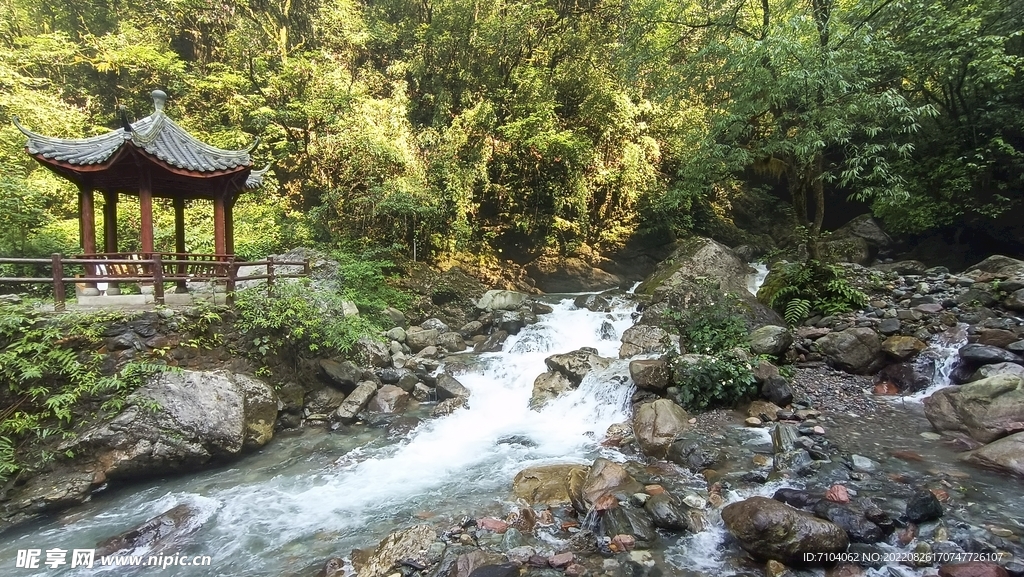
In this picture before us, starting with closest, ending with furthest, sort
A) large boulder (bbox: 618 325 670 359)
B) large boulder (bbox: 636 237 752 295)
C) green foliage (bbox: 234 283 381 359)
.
Answer: green foliage (bbox: 234 283 381 359)
large boulder (bbox: 618 325 670 359)
large boulder (bbox: 636 237 752 295)

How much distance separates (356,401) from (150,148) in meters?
5.87

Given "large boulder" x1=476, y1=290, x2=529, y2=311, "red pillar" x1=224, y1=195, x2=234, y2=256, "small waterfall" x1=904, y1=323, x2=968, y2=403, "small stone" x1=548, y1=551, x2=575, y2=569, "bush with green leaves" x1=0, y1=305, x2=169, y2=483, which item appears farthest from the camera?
"large boulder" x1=476, y1=290, x2=529, y2=311

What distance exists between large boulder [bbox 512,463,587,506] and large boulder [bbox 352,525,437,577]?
144cm

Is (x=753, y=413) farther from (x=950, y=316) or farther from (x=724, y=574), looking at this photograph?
(x=950, y=316)

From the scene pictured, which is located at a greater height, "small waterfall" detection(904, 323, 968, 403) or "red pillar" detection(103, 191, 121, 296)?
"red pillar" detection(103, 191, 121, 296)

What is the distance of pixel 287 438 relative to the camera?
820 cm

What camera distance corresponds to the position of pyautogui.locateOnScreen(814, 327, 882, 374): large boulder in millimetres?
8445

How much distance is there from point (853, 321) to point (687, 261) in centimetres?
565

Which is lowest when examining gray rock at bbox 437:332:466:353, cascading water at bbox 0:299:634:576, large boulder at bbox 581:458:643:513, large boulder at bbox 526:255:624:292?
cascading water at bbox 0:299:634:576

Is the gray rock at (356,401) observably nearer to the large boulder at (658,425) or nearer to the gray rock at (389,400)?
the gray rock at (389,400)

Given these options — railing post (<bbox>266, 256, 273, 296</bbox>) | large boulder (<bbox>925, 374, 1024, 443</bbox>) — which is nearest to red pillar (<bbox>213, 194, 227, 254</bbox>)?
railing post (<bbox>266, 256, 273, 296</bbox>)

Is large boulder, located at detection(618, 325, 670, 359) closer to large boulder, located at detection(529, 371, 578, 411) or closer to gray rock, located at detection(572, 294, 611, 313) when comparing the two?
large boulder, located at detection(529, 371, 578, 411)

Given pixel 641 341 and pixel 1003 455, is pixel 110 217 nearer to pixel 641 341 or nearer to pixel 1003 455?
pixel 641 341

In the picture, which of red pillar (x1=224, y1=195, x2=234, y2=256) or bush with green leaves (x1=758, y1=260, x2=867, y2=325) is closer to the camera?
bush with green leaves (x1=758, y1=260, x2=867, y2=325)
